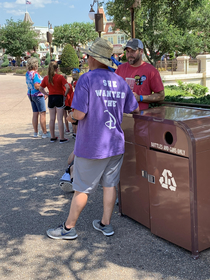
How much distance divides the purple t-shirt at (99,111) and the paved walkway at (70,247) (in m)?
0.91

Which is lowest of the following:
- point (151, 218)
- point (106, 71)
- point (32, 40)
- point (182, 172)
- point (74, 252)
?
point (74, 252)

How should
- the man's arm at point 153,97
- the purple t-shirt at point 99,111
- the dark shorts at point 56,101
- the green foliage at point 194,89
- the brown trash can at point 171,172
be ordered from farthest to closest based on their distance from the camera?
1. the green foliage at point 194,89
2. the dark shorts at point 56,101
3. the man's arm at point 153,97
4. the purple t-shirt at point 99,111
5. the brown trash can at point 171,172

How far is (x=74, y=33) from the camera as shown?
64812 mm

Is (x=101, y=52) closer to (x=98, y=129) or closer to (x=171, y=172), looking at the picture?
(x=98, y=129)

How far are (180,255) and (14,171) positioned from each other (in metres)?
3.44

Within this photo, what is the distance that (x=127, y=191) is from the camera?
11.5 ft

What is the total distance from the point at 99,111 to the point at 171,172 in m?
0.82

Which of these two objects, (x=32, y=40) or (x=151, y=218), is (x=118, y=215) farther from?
(x=32, y=40)

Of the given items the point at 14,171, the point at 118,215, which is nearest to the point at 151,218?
the point at 118,215

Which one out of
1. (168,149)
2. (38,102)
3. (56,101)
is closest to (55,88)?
(56,101)

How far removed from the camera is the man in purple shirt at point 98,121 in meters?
2.85

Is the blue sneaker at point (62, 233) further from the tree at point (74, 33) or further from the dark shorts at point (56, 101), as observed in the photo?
the tree at point (74, 33)

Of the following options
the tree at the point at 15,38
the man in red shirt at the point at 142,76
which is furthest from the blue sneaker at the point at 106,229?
the tree at the point at 15,38

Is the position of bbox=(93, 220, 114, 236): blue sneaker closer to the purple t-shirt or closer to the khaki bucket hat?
the purple t-shirt
